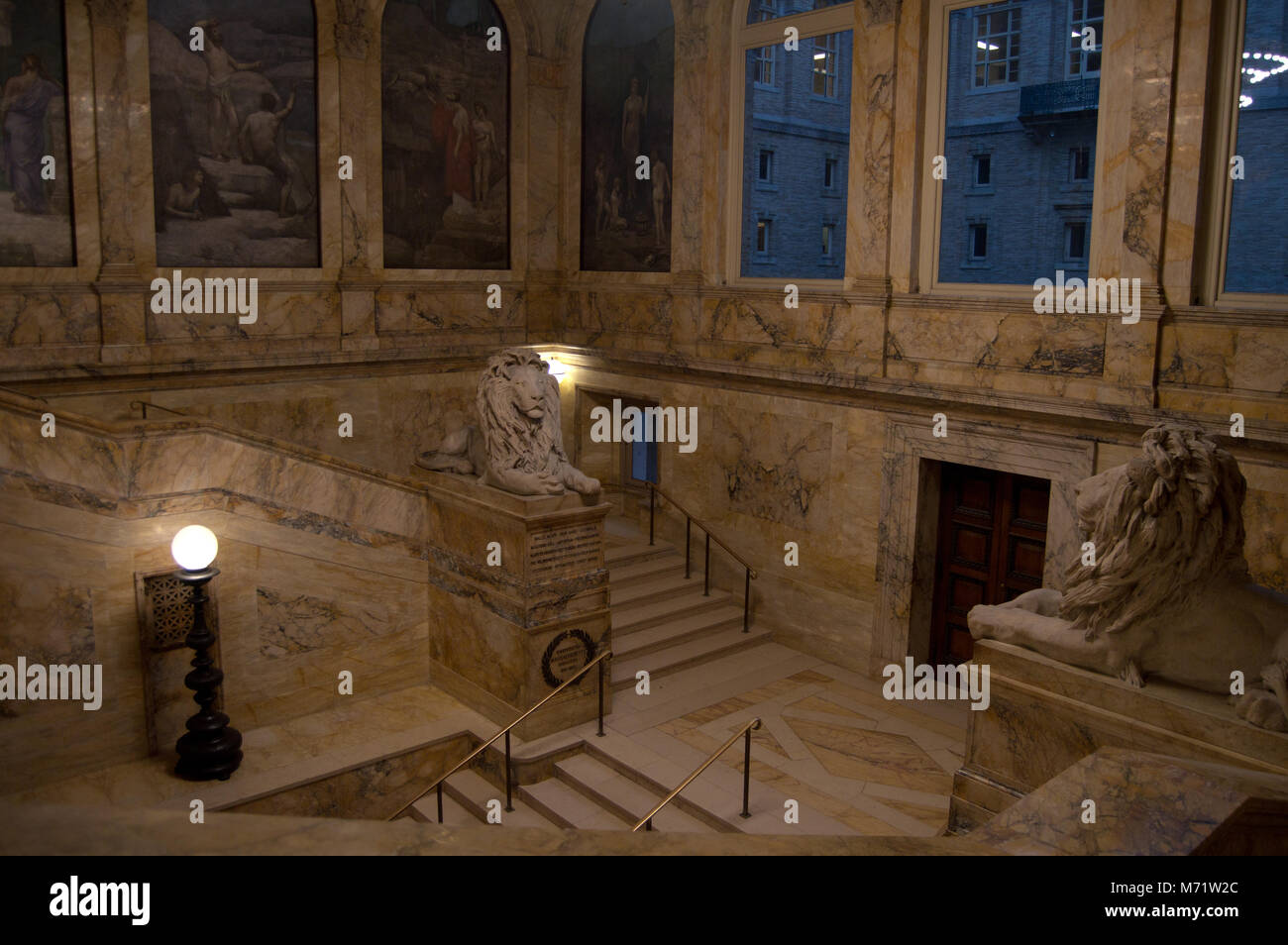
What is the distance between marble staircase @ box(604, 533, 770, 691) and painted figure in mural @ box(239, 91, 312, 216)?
19.0ft

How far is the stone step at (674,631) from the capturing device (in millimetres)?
11352

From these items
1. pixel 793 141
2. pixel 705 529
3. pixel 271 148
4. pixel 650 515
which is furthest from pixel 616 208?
pixel 705 529

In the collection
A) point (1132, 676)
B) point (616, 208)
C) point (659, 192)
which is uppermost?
point (659, 192)

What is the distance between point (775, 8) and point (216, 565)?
893 cm

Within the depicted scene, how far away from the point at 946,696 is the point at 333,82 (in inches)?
400

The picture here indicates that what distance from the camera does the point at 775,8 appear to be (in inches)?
510

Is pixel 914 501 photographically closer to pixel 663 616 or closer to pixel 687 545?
pixel 663 616

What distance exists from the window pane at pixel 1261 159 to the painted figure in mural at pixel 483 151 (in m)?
9.44

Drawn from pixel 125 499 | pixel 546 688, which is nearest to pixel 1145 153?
pixel 546 688

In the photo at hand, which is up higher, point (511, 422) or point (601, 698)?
point (511, 422)

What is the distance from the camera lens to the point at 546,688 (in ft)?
32.1
